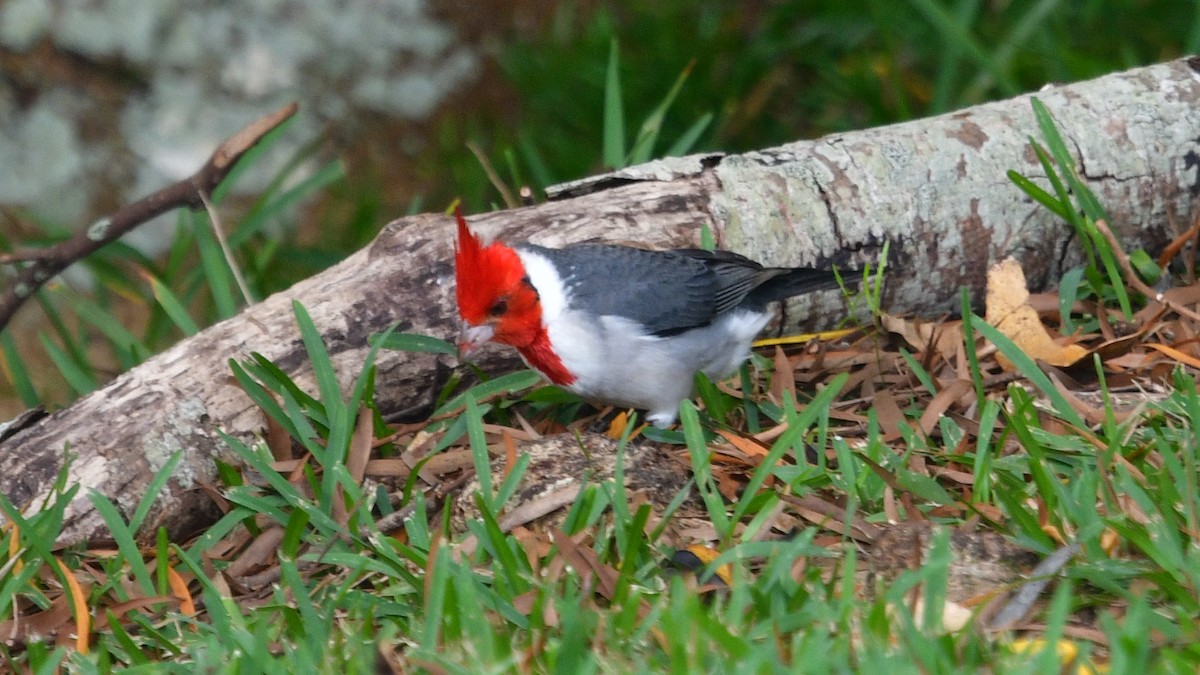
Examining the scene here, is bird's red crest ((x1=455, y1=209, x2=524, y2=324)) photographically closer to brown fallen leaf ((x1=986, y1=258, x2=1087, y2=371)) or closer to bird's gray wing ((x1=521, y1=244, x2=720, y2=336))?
bird's gray wing ((x1=521, y1=244, x2=720, y2=336))

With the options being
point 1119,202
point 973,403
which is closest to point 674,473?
point 973,403

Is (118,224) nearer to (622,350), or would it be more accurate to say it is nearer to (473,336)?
(473,336)

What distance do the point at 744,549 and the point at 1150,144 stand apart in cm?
220

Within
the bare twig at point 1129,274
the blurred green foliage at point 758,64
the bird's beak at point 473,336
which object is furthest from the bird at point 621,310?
the blurred green foliage at point 758,64

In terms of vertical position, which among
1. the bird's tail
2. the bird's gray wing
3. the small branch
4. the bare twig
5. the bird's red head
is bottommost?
the bare twig

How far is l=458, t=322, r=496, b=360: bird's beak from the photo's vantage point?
3145 mm

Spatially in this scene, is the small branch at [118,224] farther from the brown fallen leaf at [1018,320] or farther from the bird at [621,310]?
the brown fallen leaf at [1018,320]

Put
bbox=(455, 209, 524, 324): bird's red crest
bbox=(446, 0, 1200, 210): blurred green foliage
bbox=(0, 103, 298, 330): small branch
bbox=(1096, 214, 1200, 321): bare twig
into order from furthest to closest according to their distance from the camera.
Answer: bbox=(446, 0, 1200, 210): blurred green foliage, bbox=(0, 103, 298, 330): small branch, bbox=(1096, 214, 1200, 321): bare twig, bbox=(455, 209, 524, 324): bird's red crest

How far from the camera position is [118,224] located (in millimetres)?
3684

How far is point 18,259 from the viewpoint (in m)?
3.57

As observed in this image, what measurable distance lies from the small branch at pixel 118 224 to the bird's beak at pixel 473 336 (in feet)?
3.31

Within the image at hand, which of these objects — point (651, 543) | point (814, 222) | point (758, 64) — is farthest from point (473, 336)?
→ point (758, 64)

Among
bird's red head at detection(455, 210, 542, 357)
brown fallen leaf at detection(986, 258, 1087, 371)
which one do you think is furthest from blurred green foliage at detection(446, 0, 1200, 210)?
bird's red head at detection(455, 210, 542, 357)

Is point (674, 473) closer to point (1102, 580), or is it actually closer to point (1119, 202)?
point (1102, 580)
